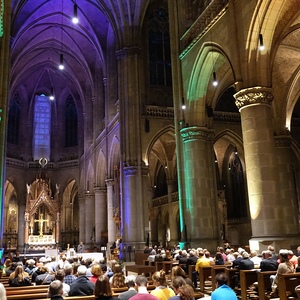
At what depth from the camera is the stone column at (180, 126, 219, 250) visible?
56.6 ft

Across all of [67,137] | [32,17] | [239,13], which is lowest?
[239,13]

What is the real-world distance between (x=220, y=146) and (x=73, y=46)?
55.6 feet

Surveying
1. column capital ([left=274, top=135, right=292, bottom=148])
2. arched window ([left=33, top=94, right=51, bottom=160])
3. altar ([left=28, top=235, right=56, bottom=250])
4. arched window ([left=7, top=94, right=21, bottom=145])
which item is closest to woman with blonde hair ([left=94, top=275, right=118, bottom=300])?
column capital ([left=274, top=135, right=292, bottom=148])

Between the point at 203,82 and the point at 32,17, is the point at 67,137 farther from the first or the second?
the point at 203,82

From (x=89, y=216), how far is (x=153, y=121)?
16108mm

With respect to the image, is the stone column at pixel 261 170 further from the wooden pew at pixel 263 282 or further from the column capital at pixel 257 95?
the wooden pew at pixel 263 282

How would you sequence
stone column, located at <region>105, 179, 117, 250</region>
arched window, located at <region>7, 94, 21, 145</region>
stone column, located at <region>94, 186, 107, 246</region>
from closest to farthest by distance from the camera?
stone column, located at <region>105, 179, 117, 250</region> → stone column, located at <region>94, 186, 107, 246</region> → arched window, located at <region>7, 94, 21, 145</region>

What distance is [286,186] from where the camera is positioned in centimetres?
1914

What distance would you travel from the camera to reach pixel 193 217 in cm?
1734

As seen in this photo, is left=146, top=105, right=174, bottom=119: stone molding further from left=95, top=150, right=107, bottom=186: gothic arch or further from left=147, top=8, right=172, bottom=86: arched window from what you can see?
left=95, top=150, right=107, bottom=186: gothic arch

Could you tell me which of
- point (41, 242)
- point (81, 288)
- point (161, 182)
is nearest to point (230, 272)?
point (81, 288)

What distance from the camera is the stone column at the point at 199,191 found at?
17.2 meters

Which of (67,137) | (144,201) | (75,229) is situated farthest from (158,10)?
(75,229)

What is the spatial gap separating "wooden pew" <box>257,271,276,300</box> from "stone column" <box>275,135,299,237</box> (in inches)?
406
